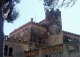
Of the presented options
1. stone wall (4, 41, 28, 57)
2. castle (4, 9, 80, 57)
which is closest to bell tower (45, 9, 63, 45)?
castle (4, 9, 80, 57)

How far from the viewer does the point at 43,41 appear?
34062 mm

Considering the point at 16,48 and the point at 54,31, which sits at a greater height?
the point at 54,31

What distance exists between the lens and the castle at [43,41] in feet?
63.0

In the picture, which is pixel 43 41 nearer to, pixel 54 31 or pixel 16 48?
pixel 54 31

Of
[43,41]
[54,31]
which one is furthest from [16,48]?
[54,31]

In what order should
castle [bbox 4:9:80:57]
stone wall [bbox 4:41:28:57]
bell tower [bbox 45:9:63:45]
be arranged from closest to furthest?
castle [bbox 4:9:80:57] → stone wall [bbox 4:41:28:57] → bell tower [bbox 45:9:63:45]

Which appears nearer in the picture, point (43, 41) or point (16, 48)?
point (16, 48)

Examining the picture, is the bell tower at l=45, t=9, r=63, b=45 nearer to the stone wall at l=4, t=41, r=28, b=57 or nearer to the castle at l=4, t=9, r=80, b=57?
the castle at l=4, t=9, r=80, b=57

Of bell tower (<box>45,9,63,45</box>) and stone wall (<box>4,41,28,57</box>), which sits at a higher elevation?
bell tower (<box>45,9,63,45</box>)

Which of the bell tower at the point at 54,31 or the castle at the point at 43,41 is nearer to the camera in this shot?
the castle at the point at 43,41

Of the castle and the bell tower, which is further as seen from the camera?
the bell tower

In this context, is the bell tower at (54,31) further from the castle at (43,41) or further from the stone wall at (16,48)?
the stone wall at (16,48)

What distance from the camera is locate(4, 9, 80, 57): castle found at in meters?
19.2

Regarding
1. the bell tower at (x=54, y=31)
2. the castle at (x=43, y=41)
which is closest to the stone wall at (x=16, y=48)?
the castle at (x=43, y=41)
